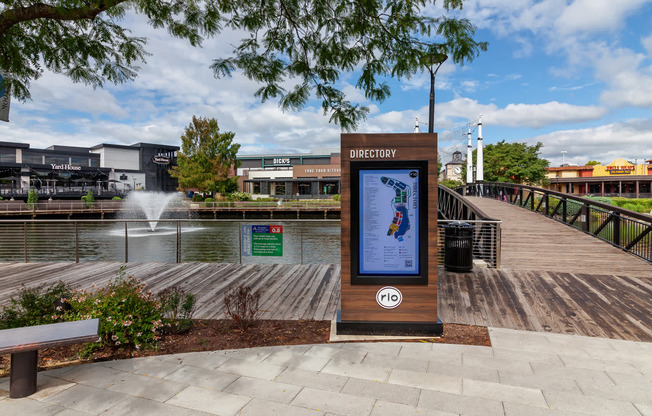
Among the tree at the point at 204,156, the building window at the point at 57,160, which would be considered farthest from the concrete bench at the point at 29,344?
the building window at the point at 57,160

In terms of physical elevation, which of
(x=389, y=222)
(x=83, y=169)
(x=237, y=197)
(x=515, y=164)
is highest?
(x=83, y=169)

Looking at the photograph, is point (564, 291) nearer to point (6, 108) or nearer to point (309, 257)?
point (6, 108)

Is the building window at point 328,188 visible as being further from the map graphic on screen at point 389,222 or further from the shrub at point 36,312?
the shrub at point 36,312

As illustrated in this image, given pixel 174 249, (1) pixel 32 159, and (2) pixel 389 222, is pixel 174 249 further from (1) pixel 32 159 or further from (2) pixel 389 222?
(1) pixel 32 159

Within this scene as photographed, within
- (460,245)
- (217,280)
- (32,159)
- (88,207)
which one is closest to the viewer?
(217,280)

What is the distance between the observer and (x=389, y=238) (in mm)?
4574

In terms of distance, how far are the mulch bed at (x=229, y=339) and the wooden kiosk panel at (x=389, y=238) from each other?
0.40 metres

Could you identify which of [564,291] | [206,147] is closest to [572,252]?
[564,291]

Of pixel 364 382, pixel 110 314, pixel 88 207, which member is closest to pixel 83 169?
pixel 88 207

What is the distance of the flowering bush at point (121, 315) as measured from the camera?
3.99m

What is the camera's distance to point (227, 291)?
6.84 meters

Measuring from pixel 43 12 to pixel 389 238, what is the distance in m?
5.01

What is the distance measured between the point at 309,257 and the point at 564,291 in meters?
10.8

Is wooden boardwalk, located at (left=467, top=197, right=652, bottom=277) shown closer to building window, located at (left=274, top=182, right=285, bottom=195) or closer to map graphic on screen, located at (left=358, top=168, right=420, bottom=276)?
map graphic on screen, located at (left=358, top=168, right=420, bottom=276)
